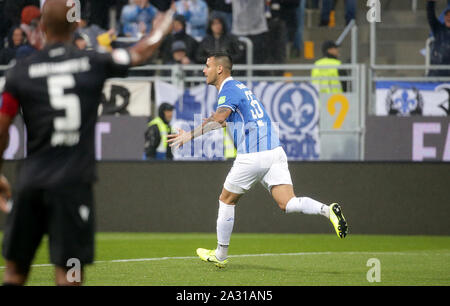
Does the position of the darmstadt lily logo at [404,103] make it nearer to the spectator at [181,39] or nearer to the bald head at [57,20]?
the spectator at [181,39]

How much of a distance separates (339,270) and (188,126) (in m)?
6.04

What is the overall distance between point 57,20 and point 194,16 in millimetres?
12241

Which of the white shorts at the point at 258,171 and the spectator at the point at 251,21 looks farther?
the spectator at the point at 251,21

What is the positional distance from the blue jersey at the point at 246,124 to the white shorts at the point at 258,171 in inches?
3.3

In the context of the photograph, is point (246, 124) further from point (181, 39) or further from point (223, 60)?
point (181, 39)

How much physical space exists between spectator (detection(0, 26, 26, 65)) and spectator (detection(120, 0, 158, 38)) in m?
2.03

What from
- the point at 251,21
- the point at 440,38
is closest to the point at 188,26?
the point at 251,21

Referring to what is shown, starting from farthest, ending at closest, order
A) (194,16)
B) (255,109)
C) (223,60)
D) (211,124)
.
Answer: (194,16), (223,60), (255,109), (211,124)

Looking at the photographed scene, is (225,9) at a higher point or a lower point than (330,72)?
higher

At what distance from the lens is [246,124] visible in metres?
9.48

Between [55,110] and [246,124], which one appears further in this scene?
[246,124]

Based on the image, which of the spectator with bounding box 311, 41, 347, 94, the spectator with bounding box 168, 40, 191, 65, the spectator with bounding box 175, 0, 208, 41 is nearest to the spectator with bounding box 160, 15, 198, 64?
the spectator with bounding box 168, 40, 191, 65

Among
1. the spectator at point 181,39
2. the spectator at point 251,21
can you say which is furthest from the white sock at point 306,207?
the spectator at point 251,21

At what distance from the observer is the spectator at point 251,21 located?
1688 cm
